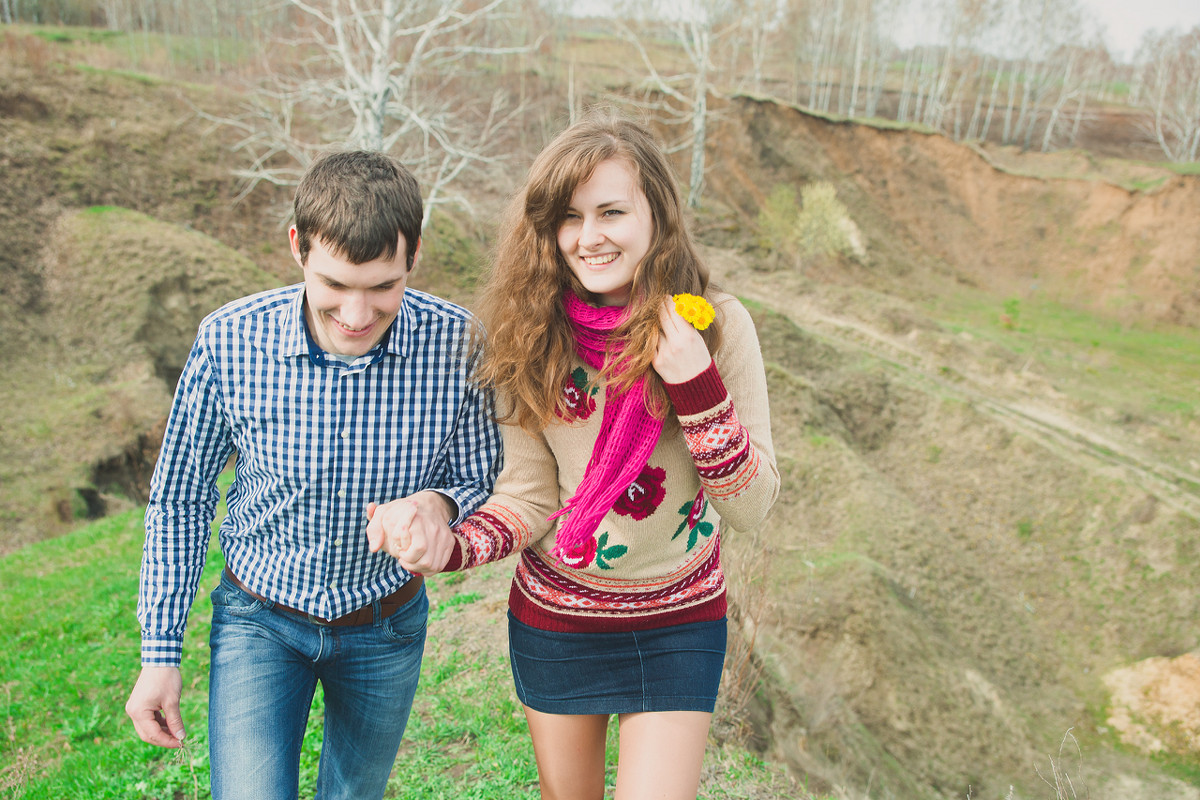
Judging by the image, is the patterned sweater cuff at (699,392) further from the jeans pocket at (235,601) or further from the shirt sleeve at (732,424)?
the jeans pocket at (235,601)

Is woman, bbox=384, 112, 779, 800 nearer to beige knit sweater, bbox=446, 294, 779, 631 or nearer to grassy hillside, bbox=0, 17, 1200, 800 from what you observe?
beige knit sweater, bbox=446, 294, 779, 631

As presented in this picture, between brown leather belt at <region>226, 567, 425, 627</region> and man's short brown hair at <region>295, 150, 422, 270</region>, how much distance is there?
876 mm

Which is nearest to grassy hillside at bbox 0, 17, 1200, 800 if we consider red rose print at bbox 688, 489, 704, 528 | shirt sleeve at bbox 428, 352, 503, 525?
red rose print at bbox 688, 489, 704, 528

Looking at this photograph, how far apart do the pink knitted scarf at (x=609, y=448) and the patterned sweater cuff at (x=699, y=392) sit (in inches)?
5.2

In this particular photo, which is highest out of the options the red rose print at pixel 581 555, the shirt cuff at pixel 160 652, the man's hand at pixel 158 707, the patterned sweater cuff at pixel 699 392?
the patterned sweater cuff at pixel 699 392

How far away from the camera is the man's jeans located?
180 cm

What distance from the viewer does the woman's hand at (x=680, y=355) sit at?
70.0 inches

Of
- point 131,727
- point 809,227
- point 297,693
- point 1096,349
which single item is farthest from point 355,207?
point 1096,349

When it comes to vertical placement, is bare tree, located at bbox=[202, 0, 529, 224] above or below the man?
above

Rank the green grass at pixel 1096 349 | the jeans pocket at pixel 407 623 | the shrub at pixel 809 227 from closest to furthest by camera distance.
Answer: the jeans pocket at pixel 407 623, the green grass at pixel 1096 349, the shrub at pixel 809 227

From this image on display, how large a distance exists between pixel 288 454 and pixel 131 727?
3.55m

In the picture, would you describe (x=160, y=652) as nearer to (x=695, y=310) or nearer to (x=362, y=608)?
(x=362, y=608)

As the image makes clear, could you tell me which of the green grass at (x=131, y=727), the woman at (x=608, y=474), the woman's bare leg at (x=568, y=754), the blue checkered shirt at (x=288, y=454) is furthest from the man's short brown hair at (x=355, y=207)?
the green grass at (x=131, y=727)

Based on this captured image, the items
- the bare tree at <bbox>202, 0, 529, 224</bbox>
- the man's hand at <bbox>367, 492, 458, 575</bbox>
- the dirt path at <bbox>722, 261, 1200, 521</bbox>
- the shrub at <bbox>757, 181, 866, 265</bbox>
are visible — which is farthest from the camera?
the shrub at <bbox>757, 181, 866, 265</bbox>
